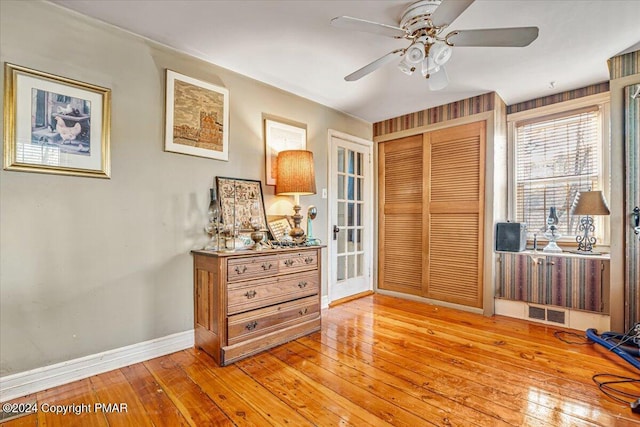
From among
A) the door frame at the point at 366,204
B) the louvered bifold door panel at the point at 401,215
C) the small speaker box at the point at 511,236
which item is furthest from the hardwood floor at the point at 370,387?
the louvered bifold door panel at the point at 401,215

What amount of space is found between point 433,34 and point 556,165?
8.17ft

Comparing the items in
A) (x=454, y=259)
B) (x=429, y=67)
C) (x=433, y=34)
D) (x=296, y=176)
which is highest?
(x=433, y=34)

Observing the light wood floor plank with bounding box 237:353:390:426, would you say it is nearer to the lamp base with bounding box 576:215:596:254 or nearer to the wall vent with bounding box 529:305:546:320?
the wall vent with bounding box 529:305:546:320

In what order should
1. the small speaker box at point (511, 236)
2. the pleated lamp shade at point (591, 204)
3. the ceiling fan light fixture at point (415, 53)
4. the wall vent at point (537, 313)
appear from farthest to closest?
the small speaker box at point (511, 236) → the wall vent at point (537, 313) → the pleated lamp shade at point (591, 204) → the ceiling fan light fixture at point (415, 53)

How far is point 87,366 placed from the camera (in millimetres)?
1974

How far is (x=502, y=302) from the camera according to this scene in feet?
10.9

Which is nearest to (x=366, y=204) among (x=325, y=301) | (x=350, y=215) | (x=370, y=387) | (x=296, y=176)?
(x=350, y=215)

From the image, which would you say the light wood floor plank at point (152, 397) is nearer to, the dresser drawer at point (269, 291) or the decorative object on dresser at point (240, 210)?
the dresser drawer at point (269, 291)

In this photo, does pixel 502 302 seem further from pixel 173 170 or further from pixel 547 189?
pixel 173 170

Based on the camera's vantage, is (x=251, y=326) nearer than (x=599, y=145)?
Yes

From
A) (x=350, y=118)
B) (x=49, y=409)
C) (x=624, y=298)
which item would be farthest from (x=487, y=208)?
(x=49, y=409)

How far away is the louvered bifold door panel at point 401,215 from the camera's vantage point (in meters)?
3.94

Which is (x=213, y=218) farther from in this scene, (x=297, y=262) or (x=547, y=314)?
(x=547, y=314)

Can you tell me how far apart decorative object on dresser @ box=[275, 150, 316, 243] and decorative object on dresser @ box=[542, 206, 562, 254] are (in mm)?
2586
